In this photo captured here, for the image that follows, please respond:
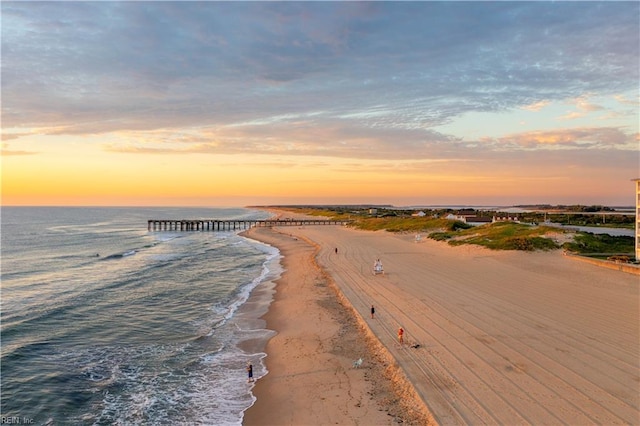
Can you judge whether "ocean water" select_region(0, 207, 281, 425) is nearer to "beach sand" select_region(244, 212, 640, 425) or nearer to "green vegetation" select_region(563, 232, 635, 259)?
"beach sand" select_region(244, 212, 640, 425)

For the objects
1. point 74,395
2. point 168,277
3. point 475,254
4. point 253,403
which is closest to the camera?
point 253,403

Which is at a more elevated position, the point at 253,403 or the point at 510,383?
the point at 510,383

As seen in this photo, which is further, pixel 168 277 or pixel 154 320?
pixel 168 277

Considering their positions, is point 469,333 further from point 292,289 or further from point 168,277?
point 168,277

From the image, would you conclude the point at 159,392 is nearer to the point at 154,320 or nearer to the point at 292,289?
the point at 154,320

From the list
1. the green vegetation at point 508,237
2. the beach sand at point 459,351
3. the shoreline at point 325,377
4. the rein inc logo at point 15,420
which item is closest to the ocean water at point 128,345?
the rein inc logo at point 15,420

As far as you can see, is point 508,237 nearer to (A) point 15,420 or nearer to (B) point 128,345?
(B) point 128,345

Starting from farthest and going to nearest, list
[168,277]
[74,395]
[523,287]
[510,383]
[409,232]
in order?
[409,232]
[168,277]
[523,287]
[74,395]
[510,383]

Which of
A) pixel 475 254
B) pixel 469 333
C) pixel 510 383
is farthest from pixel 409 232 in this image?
pixel 510 383
